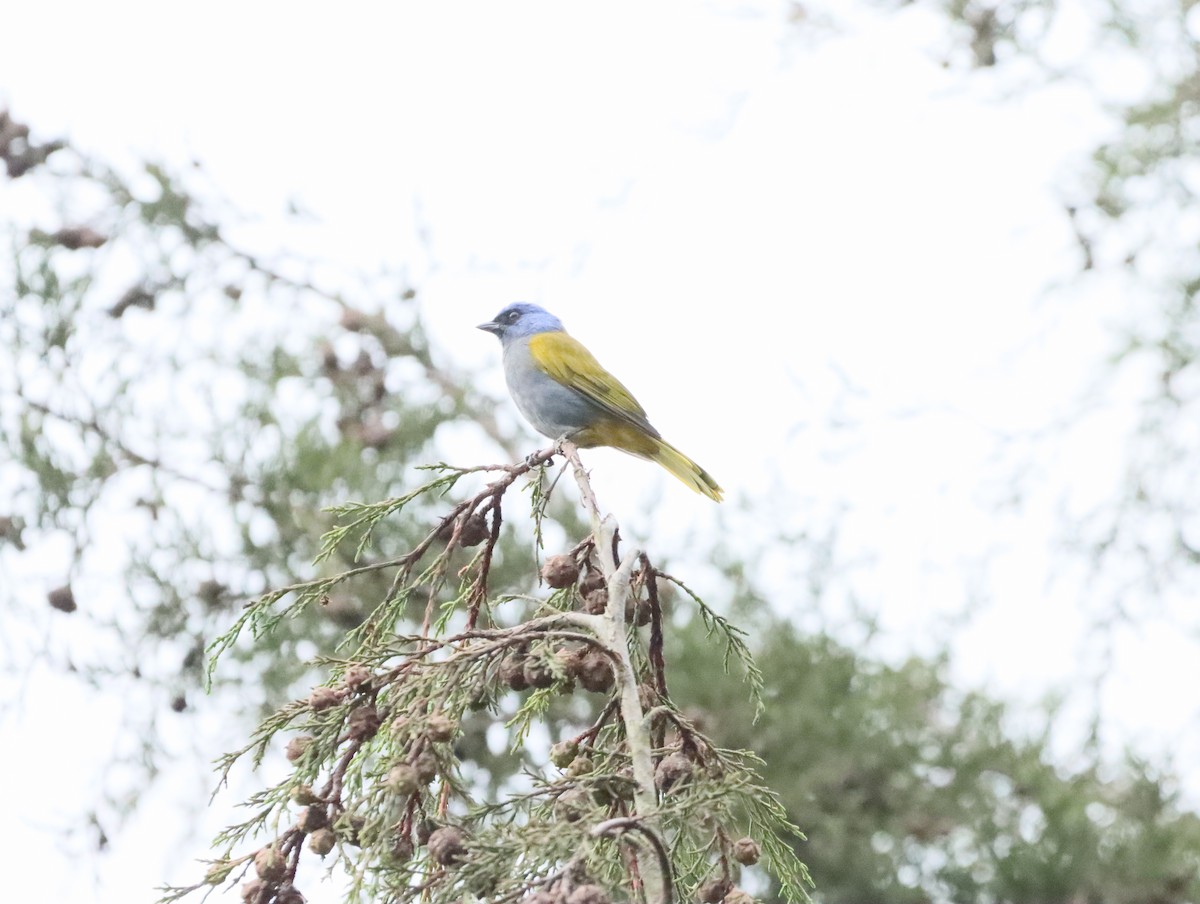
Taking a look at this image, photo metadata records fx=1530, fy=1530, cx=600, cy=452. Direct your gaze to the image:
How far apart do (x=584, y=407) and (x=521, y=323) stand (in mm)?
779

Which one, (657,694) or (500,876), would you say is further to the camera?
(657,694)

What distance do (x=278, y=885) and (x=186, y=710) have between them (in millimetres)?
2669

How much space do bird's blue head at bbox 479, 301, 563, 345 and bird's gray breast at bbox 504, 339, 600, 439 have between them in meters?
0.41

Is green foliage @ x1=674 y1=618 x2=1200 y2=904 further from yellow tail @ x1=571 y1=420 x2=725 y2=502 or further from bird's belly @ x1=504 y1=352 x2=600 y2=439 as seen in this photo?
bird's belly @ x1=504 y1=352 x2=600 y2=439

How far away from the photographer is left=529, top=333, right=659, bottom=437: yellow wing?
3572mm

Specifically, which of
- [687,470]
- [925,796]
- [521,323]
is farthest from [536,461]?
[925,796]

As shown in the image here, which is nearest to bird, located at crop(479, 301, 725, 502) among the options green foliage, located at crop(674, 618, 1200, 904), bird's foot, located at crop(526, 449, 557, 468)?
green foliage, located at crop(674, 618, 1200, 904)

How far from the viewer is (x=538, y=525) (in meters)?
2.12

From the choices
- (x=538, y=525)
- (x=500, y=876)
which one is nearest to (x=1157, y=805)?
(x=538, y=525)

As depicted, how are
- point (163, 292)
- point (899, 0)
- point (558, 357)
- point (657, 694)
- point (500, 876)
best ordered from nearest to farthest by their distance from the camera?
point (500, 876) < point (657, 694) < point (558, 357) < point (163, 292) < point (899, 0)

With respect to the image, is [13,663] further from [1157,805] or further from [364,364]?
[1157,805]

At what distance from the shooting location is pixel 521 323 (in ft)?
14.2

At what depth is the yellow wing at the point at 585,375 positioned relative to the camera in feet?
11.7

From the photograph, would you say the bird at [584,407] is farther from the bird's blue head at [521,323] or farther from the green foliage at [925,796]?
the green foliage at [925,796]
